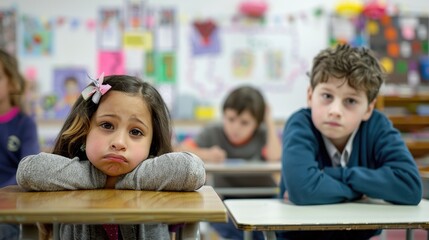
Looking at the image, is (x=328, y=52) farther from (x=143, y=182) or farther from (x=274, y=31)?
(x=274, y=31)

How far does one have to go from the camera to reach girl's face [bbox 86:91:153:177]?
Result: 133 centimetres

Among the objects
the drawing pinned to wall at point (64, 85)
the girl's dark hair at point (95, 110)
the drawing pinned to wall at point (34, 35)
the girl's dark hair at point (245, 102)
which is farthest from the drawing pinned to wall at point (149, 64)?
the girl's dark hair at point (95, 110)

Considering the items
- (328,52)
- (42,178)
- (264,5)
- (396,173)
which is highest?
(264,5)

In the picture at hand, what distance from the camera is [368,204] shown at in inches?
67.2

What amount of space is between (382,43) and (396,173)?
405cm

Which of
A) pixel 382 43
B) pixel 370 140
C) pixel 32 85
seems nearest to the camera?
pixel 370 140

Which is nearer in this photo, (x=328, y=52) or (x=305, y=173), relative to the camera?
(x=305, y=173)

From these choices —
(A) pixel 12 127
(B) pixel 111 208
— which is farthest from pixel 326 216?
(A) pixel 12 127

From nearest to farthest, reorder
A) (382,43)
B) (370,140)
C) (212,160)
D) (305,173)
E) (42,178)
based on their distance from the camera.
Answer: (42,178) < (305,173) < (370,140) < (212,160) < (382,43)

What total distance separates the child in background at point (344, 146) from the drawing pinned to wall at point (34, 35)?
12.4 ft

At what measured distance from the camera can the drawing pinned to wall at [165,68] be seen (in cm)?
516

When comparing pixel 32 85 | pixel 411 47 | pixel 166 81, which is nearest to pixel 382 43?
pixel 411 47

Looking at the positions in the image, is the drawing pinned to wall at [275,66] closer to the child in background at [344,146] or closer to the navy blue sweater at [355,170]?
the child in background at [344,146]

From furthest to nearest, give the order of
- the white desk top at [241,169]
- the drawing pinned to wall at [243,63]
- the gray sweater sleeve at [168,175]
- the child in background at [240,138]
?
the drawing pinned to wall at [243,63] < the child in background at [240,138] < the white desk top at [241,169] < the gray sweater sleeve at [168,175]
